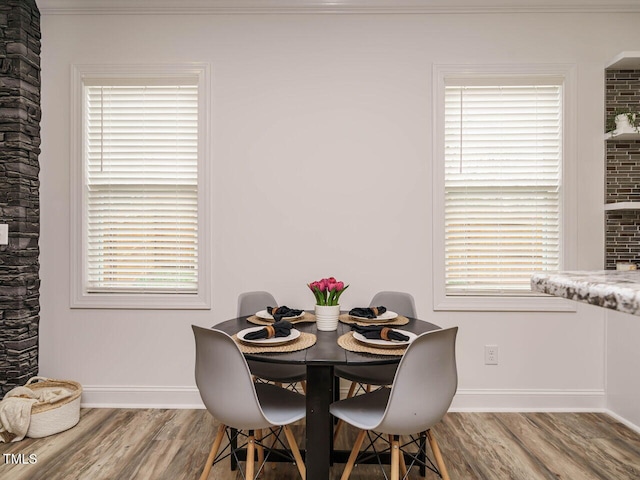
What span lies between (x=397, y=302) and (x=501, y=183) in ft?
3.98

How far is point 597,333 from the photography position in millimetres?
2699

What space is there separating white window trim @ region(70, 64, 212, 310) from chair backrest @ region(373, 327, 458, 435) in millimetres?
1706

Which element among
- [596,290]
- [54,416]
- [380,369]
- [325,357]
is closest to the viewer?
→ [596,290]

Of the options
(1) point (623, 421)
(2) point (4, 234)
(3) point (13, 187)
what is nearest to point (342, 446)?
(1) point (623, 421)

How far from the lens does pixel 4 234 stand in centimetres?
255

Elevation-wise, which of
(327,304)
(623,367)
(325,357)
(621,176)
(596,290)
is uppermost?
(621,176)

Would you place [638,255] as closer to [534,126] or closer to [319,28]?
[534,126]

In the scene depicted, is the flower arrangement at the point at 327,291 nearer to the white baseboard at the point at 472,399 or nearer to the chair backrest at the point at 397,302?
the chair backrest at the point at 397,302

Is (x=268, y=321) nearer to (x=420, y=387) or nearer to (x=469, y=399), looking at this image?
(x=420, y=387)

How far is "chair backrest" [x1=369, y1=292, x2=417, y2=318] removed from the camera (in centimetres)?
238

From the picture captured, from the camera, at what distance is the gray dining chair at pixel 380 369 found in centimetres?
198

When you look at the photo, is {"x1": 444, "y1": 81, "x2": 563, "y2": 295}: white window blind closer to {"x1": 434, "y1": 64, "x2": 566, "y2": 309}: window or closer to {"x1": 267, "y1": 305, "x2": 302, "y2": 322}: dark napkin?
{"x1": 434, "y1": 64, "x2": 566, "y2": 309}: window

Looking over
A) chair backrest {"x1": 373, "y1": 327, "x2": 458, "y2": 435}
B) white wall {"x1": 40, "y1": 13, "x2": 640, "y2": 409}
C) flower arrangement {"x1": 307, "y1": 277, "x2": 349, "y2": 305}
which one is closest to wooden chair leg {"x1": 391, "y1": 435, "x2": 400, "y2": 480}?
chair backrest {"x1": 373, "y1": 327, "x2": 458, "y2": 435}

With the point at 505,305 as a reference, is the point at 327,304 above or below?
above
